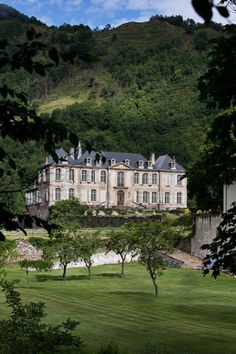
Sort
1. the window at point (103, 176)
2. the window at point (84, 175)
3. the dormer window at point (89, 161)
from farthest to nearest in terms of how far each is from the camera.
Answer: the window at point (103, 176)
the dormer window at point (89, 161)
the window at point (84, 175)

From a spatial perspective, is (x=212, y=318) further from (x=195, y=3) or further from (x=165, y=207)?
(x=165, y=207)

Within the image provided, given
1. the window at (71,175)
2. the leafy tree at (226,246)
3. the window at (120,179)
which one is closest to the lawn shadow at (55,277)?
the leafy tree at (226,246)

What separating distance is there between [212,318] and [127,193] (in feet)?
206

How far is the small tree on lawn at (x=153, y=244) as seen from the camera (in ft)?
117

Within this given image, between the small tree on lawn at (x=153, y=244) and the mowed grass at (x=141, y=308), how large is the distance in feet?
5.53

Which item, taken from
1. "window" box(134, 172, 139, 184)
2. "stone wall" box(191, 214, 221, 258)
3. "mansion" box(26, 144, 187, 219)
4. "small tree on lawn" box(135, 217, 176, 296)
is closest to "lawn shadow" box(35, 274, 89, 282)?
"small tree on lawn" box(135, 217, 176, 296)

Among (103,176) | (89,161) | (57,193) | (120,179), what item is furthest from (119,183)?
(57,193)

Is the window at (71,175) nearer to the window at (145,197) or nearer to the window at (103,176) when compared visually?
the window at (103,176)

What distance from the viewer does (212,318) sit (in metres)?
26.6

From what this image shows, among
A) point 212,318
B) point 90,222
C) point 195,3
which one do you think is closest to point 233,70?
point 195,3

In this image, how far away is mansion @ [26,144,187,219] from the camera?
85688 mm

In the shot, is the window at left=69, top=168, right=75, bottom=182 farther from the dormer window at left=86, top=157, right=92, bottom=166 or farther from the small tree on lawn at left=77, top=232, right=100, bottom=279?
the small tree on lawn at left=77, top=232, right=100, bottom=279

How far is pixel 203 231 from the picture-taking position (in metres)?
50.3

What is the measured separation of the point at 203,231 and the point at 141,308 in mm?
22250
